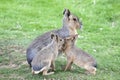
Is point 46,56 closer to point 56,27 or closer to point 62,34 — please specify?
point 62,34

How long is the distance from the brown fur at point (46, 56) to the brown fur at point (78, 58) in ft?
0.68

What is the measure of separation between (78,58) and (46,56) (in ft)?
2.42

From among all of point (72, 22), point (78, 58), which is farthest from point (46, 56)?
point (72, 22)

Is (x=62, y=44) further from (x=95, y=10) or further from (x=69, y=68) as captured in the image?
(x=95, y=10)

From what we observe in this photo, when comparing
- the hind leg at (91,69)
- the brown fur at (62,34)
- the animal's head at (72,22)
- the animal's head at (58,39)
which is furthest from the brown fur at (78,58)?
the animal's head at (72,22)

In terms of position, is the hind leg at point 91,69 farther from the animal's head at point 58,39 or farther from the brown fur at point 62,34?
the brown fur at point 62,34

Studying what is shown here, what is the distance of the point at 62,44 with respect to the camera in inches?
338

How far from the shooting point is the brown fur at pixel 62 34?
28.8 feet

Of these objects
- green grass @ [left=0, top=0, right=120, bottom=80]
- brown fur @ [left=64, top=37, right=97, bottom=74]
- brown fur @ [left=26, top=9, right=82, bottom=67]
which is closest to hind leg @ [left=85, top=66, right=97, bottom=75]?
brown fur @ [left=64, top=37, right=97, bottom=74]

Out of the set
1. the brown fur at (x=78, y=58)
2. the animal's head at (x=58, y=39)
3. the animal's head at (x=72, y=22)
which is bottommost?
Answer: the brown fur at (x=78, y=58)

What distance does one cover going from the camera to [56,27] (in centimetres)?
1496

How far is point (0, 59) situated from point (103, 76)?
263 cm

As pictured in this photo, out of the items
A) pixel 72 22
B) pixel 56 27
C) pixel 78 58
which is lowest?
pixel 78 58

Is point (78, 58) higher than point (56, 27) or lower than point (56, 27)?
lower
